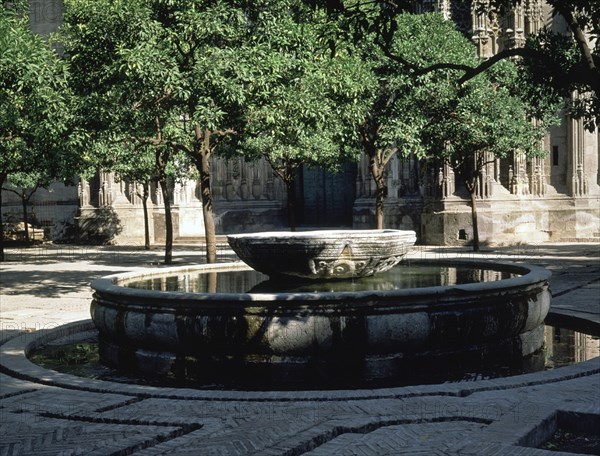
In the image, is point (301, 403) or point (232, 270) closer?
point (301, 403)

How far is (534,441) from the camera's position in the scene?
595 cm

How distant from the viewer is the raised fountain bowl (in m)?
10.1

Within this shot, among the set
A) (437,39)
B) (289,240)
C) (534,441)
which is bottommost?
(534,441)

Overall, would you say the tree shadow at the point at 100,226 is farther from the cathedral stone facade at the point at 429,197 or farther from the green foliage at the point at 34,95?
the green foliage at the point at 34,95

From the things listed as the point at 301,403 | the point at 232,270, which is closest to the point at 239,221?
the point at 232,270

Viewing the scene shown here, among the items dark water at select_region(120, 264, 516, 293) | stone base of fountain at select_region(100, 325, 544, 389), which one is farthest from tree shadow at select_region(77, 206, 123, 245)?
stone base of fountain at select_region(100, 325, 544, 389)

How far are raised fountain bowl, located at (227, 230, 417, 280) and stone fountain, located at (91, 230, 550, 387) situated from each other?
2 cm

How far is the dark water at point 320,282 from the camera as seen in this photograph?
1063 centimetres

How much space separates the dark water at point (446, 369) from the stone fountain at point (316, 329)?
131mm

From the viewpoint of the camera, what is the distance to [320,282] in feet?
35.3

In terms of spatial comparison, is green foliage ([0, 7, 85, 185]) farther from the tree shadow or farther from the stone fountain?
the tree shadow

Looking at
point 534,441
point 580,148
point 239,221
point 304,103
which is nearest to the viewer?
point 534,441

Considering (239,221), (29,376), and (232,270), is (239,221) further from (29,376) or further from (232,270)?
(29,376)

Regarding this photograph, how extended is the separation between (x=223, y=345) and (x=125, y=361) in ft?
4.60
